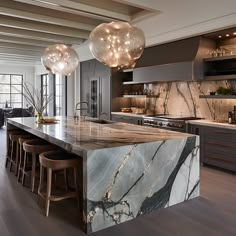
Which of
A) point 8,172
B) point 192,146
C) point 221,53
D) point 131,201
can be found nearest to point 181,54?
point 221,53

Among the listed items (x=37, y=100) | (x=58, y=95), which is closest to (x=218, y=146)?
(x=37, y=100)

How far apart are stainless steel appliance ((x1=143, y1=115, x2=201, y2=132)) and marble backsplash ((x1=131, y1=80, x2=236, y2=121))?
348 millimetres

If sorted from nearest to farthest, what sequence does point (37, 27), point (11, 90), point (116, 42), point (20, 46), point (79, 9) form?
point (116, 42), point (79, 9), point (37, 27), point (20, 46), point (11, 90)

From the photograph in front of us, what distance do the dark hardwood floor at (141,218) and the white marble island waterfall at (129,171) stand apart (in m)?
0.13

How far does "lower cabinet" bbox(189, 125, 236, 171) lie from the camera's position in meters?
4.66

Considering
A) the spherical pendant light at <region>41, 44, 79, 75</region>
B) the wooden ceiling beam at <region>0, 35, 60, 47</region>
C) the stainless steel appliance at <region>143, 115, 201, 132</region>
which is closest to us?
the spherical pendant light at <region>41, 44, 79, 75</region>

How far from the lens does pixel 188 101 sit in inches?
241

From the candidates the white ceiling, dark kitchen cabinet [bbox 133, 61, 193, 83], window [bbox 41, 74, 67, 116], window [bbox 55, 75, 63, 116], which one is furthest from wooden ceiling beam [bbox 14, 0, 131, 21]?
window [bbox 55, 75, 63, 116]

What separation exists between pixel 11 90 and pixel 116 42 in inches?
443

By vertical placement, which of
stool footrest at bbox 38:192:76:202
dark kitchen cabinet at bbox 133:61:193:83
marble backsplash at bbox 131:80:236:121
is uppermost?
dark kitchen cabinet at bbox 133:61:193:83

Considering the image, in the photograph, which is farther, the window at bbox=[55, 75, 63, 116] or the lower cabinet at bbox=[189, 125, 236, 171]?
the window at bbox=[55, 75, 63, 116]

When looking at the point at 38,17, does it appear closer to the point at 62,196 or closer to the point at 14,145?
the point at 14,145

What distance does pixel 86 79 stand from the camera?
29.0 ft

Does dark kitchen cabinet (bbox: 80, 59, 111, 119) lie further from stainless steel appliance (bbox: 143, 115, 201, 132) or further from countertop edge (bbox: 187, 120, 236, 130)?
countertop edge (bbox: 187, 120, 236, 130)
